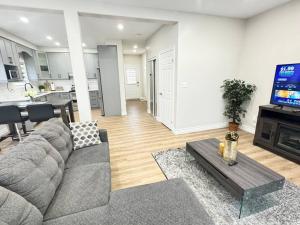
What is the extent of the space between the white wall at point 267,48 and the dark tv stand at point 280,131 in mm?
650

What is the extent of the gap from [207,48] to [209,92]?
105 cm

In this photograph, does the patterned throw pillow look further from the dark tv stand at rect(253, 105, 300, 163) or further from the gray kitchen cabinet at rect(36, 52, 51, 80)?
the gray kitchen cabinet at rect(36, 52, 51, 80)

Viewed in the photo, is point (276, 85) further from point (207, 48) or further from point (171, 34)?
point (171, 34)

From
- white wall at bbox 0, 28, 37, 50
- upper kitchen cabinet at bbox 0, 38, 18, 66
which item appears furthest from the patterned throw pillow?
white wall at bbox 0, 28, 37, 50

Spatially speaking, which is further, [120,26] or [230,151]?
[120,26]

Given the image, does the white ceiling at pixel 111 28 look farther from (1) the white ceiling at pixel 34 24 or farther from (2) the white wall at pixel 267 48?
(2) the white wall at pixel 267 48

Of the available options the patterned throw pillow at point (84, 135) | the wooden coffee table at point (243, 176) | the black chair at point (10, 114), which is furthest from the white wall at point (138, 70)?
the wooden coffee table at point (243, 176)

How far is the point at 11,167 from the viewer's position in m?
1.12

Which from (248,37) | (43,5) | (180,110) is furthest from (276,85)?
(43,5)

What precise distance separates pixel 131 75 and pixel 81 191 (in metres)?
A: 8.13

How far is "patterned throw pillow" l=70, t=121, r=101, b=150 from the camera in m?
2.27

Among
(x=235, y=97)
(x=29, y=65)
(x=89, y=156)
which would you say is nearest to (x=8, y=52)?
(x=29, y=65)

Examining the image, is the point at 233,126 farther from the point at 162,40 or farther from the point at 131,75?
the point at 131,75

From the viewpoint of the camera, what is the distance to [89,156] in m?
2.00
